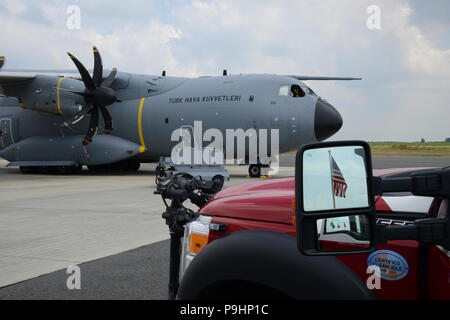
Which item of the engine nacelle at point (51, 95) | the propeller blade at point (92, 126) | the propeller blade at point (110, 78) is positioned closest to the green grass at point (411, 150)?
the propeller blade at point (110, 78)

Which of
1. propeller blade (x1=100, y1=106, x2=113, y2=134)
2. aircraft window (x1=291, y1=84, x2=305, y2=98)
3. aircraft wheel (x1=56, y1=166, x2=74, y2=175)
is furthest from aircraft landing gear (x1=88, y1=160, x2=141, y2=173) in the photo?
aircraft window (x1=291, y1=84, x2=305, y2=98)

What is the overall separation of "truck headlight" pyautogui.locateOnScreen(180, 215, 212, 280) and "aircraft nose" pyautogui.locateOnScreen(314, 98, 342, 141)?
1547cm

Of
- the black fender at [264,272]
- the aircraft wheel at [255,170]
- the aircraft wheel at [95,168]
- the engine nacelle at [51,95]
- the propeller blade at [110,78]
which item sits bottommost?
the aircraft wheel at [95,168]

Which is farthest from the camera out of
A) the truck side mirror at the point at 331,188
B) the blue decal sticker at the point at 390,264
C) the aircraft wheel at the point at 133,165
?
the aircraft wheel at the point at 133,165

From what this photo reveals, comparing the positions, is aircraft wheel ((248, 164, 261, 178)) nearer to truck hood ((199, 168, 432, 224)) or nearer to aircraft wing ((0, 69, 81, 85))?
aircraft wing ((0, 69, 81, 85))

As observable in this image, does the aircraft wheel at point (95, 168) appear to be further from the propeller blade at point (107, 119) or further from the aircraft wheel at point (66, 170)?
the propeller blade at point (107, 119)

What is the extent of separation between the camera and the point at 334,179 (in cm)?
183

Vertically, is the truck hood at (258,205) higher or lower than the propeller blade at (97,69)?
lower

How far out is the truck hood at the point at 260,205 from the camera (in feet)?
7.75

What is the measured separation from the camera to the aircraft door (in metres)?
22.4

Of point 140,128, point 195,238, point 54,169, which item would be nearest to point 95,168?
point 54,169

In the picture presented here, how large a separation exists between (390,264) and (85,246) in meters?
5.59

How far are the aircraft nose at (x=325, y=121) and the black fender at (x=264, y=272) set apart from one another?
→ 52.1ft
